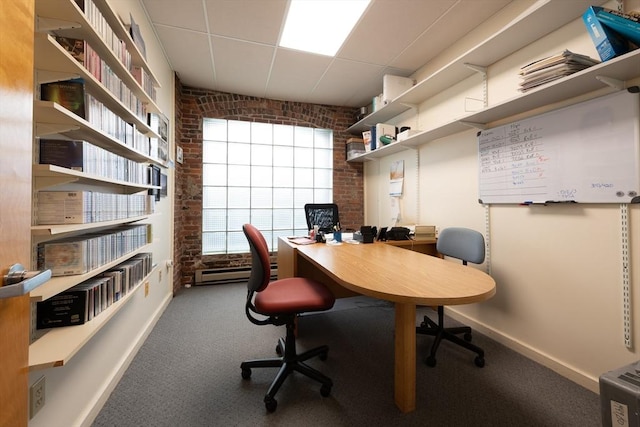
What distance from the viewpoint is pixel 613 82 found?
139 centimetres

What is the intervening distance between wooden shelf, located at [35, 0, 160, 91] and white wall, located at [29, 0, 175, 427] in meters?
0.38

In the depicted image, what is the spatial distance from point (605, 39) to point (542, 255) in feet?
4.34

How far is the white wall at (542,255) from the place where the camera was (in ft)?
4.89

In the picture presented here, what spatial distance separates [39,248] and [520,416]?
8.11 ft

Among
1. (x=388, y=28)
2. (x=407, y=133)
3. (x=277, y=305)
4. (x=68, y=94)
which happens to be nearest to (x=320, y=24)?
(x=388, y=28)

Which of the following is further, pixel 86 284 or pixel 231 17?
pixel 231 17

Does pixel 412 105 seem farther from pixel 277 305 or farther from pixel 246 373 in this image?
pixel 246 373

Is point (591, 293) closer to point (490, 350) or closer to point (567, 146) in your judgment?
point (490, 350)

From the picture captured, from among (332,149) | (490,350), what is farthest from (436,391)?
(332,149)

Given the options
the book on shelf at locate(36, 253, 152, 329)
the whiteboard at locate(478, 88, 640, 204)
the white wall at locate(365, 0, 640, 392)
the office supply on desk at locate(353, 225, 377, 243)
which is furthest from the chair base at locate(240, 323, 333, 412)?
the whiteboard at locate(478, 88, 640, 204)

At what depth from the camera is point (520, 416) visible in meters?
1.36

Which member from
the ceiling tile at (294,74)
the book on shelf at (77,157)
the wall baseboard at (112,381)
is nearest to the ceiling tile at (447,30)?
the ceiling tile at (294,74)

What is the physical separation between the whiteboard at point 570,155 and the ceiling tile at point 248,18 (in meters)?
2.10

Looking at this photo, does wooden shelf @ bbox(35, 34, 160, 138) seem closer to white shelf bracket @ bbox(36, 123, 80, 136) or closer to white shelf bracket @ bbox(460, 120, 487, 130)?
white shelf bracket @ bbox(36, 123, 80, 136)
